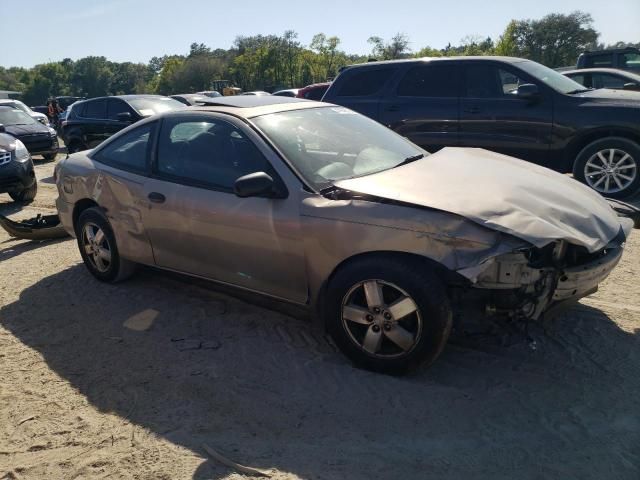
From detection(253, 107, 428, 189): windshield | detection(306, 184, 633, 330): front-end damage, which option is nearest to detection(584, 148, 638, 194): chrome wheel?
detection(253, 107, 428, 189): windshield

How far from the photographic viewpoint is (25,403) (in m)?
3.18

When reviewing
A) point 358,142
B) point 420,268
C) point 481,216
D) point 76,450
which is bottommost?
point 76,450

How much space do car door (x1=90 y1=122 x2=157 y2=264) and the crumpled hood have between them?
1.84 meters

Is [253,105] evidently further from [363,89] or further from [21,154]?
[21,154]

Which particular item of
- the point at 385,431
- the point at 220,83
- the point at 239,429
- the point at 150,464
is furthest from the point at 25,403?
the point at 220,83

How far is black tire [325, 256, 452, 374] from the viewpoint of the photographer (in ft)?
9.49

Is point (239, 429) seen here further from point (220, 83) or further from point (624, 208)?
point (220, 83)

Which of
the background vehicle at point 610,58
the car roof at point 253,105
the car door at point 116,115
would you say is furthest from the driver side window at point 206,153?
the background vehicle at point 610,58

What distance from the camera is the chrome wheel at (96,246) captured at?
4773 mm

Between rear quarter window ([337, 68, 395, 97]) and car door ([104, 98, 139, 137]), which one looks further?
car door ([104, 98, 139, 137])

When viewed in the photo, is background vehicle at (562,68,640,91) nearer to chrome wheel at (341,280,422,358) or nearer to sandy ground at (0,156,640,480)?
sandy ground at (0,156,640,480)

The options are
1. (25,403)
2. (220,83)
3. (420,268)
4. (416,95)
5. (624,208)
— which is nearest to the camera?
(420,268)

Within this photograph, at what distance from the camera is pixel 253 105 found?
163 inches

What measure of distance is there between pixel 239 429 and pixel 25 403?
1394 millimetres
